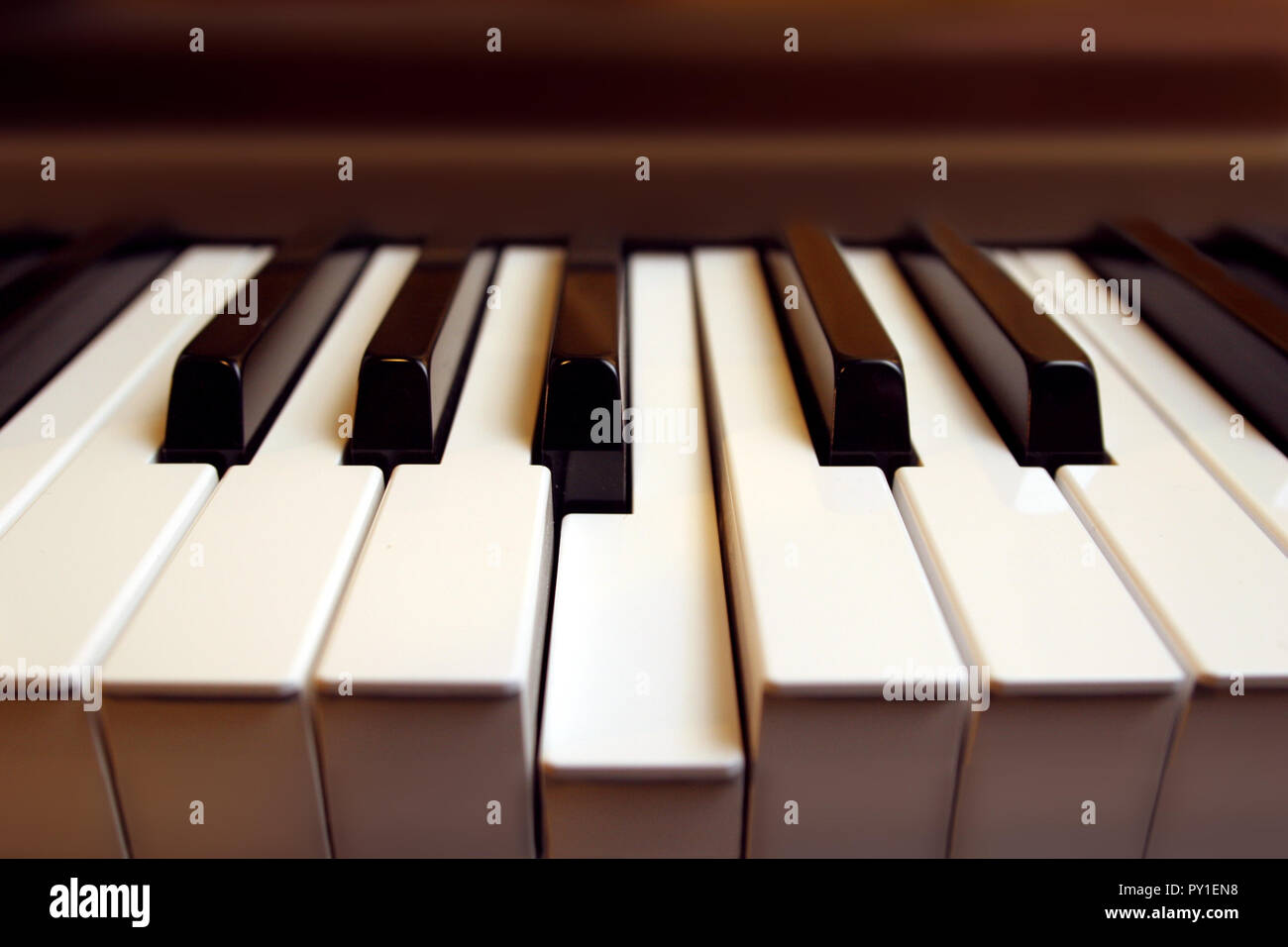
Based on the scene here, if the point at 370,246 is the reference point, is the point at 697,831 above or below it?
below

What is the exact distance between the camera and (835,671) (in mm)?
467

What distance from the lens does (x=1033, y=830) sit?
1.69ft

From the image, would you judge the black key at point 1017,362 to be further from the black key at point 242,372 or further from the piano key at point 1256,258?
the black key at point 242,372

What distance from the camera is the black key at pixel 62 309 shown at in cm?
74

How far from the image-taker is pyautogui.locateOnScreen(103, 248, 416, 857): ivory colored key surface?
47 centimetres

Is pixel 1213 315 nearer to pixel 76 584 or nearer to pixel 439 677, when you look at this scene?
pixel 439 677

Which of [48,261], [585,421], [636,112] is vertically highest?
[636,112]

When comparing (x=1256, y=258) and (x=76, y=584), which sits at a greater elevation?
(x=1256, y=258)

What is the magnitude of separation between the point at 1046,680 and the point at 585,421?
31 centimetres

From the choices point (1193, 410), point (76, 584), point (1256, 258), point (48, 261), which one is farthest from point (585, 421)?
point (1256, 258)

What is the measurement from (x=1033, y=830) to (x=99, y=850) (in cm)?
49

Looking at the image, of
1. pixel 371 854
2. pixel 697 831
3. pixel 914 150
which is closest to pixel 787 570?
pixel 697 831

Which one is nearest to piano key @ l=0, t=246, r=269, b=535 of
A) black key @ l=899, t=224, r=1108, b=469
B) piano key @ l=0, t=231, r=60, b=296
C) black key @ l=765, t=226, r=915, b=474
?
piano key @ l=0, t=231, r=60, b=296
